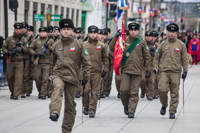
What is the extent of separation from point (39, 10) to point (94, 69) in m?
19.9

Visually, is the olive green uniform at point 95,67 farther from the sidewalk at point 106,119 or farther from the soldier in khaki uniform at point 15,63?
the soldier in khaki uniform at point 15,63

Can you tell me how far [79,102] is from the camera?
12.0 meters

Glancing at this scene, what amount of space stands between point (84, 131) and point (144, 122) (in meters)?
1.48

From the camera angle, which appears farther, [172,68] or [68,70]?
[172,68]

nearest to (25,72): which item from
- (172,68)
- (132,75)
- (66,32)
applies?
(132,75)

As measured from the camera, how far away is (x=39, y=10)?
2927 centimetres

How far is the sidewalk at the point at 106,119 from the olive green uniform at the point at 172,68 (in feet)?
1.45

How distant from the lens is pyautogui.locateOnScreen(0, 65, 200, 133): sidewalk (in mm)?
8266

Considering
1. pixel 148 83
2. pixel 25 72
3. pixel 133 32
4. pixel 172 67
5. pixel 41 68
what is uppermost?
pixel 133 32

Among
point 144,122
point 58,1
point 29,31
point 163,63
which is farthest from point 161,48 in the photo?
point 58,1

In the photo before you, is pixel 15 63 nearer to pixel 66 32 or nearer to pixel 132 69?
pixel 132 69

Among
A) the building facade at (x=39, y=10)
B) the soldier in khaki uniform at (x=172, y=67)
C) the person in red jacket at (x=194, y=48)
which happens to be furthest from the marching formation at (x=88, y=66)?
the person in red jacket at (x=194, y=48)

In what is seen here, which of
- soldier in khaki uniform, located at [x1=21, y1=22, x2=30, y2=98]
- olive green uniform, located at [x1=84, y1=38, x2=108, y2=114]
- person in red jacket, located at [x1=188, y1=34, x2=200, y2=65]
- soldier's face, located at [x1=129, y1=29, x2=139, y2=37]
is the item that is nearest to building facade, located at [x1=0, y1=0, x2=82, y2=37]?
soldier in khaki uniform, located at [x1=21, y1=22, x2=30, y2=98]

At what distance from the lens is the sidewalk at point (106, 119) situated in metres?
8.27
